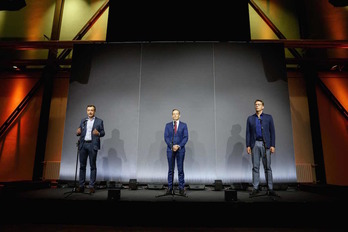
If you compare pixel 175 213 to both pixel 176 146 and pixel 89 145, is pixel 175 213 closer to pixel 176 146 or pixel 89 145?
pixel 176 146

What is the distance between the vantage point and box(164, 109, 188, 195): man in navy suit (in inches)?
175

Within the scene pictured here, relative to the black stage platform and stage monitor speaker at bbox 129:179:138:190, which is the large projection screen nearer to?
stage monitor speaker at bbox 129:179:138:190

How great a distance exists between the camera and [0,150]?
24.0 ft

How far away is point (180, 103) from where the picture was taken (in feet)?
20.9

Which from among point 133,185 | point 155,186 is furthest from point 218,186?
point 133,185

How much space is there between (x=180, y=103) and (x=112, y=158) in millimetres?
2495

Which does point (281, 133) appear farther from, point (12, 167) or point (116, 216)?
point (12, 167)

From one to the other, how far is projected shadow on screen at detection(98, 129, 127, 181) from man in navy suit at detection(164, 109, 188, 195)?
2.09m

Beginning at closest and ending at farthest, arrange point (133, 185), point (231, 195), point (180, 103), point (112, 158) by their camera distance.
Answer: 1. point (231, 195)
2. point (133, 185)
3. point (112, 158)
4. point (180, 103)

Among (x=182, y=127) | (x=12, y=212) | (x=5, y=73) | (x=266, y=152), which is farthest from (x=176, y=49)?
(x=5, y=73)

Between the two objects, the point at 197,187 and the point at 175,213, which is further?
the point at 197,187

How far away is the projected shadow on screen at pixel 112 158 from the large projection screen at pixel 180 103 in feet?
0.09

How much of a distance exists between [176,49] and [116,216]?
4978 mm

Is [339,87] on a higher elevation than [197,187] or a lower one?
higher
